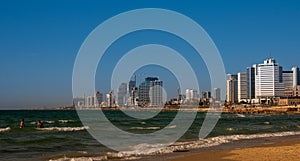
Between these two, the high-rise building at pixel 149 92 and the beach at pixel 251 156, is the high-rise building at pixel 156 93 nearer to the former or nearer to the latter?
the high-rise building at pixel 149 92

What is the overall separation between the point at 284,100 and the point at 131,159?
178 meters

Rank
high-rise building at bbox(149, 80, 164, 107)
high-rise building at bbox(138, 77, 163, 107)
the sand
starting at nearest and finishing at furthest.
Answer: the sand
high-rise building at bbox(149, 80, 164, 107)
high-rise building at bbox(138, 77, 163, 107)

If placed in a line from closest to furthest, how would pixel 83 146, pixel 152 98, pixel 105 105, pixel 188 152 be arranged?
pixel 188 152, pixel 83 146, pixel 152 98, pixel 105 105

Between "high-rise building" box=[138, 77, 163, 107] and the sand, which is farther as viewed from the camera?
"high-rise building" box=[138, 77, 163, 107]

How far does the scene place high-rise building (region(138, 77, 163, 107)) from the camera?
165m

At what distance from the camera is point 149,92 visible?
18462cm

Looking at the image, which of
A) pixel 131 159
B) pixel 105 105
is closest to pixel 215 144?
pixel 131 159

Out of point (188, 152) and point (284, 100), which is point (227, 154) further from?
point (284, 100)

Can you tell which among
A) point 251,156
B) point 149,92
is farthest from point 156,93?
point 251,156

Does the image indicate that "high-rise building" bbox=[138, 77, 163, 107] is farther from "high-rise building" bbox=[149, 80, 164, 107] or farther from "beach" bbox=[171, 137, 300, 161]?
"beach" bbox=[171, 137, 300, 161]

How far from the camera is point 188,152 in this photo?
71.3ft

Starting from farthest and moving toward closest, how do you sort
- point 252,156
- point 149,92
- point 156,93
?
1. point 156,93
2. point 149,92
3. point 252,156

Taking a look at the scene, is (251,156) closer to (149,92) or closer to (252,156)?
(252,156)

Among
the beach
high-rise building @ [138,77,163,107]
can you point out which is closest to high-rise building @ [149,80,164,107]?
high-rise building @ [138,77,163,107]
